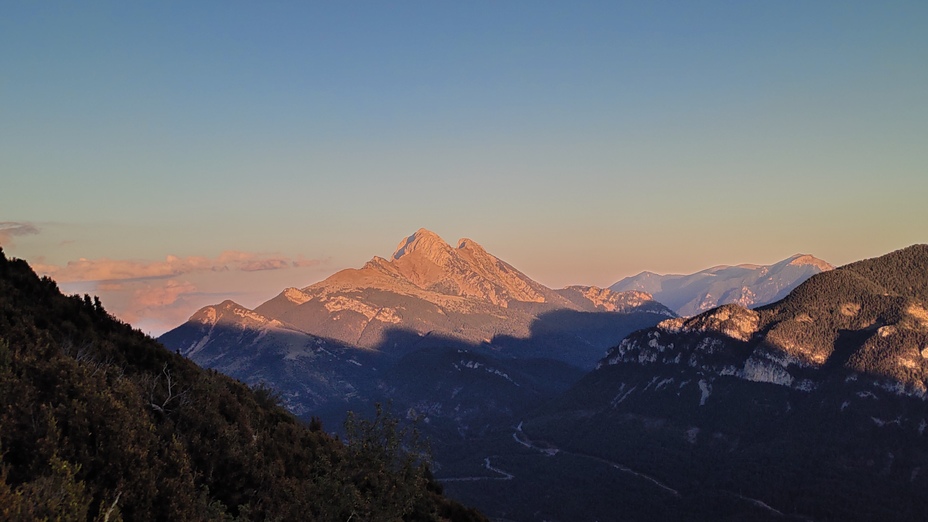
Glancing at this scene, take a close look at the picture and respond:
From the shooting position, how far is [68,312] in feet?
191

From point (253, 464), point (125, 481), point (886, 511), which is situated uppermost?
point (125, 481)

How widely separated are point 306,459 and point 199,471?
1810cm

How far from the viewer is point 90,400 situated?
98.9 ft

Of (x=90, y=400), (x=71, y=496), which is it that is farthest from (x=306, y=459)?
(x=71, y=496)

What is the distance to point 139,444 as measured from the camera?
30328mm

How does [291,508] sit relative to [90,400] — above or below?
below

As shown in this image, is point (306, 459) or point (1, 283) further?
point (306, 459)

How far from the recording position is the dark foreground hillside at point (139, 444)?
26766 millimetres

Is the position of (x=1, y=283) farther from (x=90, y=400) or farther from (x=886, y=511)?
(x=886, y=511)

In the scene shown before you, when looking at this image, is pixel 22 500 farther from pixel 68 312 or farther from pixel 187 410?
pixel 68 312

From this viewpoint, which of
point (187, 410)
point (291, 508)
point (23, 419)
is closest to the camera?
point (23, 419)

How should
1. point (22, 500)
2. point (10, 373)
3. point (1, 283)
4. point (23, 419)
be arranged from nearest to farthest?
point (22, 500) < point (23, 419) < point (10, 373) < point (1, 283)

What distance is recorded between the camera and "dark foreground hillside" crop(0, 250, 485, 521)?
26.8 m

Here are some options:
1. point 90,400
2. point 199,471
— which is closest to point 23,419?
point 90,400
